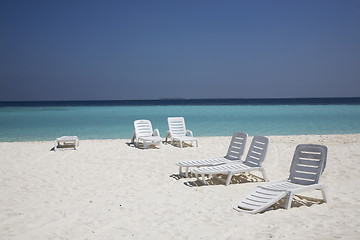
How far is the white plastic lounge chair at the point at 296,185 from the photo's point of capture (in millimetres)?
4199

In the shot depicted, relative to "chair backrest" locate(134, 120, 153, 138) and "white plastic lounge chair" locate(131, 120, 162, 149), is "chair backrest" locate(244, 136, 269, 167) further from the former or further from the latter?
"chair backrest" locate(134, 120, 153, 138)

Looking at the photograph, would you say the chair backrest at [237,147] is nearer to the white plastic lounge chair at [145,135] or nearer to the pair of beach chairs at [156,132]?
the pair of beach chairs at [156,132]

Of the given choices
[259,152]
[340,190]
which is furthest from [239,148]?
[340,190]

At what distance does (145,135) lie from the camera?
33.9ft

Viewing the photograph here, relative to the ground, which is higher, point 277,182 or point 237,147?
point 237,147

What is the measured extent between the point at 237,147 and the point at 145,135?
4.43 meters

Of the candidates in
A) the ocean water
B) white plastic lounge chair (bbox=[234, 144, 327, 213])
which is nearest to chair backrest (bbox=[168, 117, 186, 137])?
the ocean water

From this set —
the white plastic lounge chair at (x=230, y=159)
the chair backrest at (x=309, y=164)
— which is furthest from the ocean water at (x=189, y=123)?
the chair backrest at (x=309, y=164)

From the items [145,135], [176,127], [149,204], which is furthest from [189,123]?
[149,204]

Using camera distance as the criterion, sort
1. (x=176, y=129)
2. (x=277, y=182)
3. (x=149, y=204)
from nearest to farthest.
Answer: (x=149, y=204)
(x=277, y=182)
(x=176, y=129)

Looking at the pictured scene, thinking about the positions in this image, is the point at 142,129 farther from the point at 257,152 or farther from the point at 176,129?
the point at 257,152

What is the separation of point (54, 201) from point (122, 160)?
3252 millimetres

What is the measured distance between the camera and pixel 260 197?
4.38m

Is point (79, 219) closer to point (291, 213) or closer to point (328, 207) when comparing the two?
point (291, 213)
